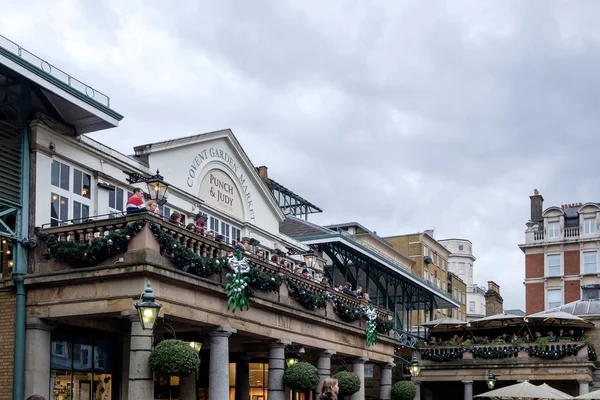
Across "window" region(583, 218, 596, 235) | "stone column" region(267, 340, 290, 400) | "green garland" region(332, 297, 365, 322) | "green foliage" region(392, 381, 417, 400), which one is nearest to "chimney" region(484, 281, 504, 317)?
"window" region(583, 218, 596, 235)

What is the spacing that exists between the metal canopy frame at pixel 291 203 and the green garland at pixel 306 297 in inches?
980

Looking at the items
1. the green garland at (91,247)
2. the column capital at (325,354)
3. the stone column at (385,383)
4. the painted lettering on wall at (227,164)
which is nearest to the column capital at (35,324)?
the green garland at (91,247)

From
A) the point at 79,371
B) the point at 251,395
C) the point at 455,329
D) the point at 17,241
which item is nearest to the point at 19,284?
the point at 17,241

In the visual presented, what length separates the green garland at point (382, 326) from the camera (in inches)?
1282

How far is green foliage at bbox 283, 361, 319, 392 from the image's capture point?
25.2m

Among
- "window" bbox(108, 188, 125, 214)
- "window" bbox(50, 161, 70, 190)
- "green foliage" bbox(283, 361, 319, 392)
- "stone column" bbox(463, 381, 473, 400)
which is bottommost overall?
"stone column" bbox(463, 381, 473, 400)

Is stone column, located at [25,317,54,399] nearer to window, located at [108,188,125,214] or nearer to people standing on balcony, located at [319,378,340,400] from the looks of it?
window, located at [108,188,125,214]

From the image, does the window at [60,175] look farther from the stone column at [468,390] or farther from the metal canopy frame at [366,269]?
the stone column at [468,390]

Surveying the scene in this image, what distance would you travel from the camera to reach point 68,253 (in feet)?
64.3

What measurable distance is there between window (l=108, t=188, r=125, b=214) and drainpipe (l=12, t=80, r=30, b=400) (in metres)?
3.42

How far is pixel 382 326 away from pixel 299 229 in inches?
377

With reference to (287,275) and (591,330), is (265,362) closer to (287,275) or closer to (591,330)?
(287,275)

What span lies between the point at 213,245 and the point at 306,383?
6.18 m

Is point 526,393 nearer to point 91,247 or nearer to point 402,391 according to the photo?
point 402,391
